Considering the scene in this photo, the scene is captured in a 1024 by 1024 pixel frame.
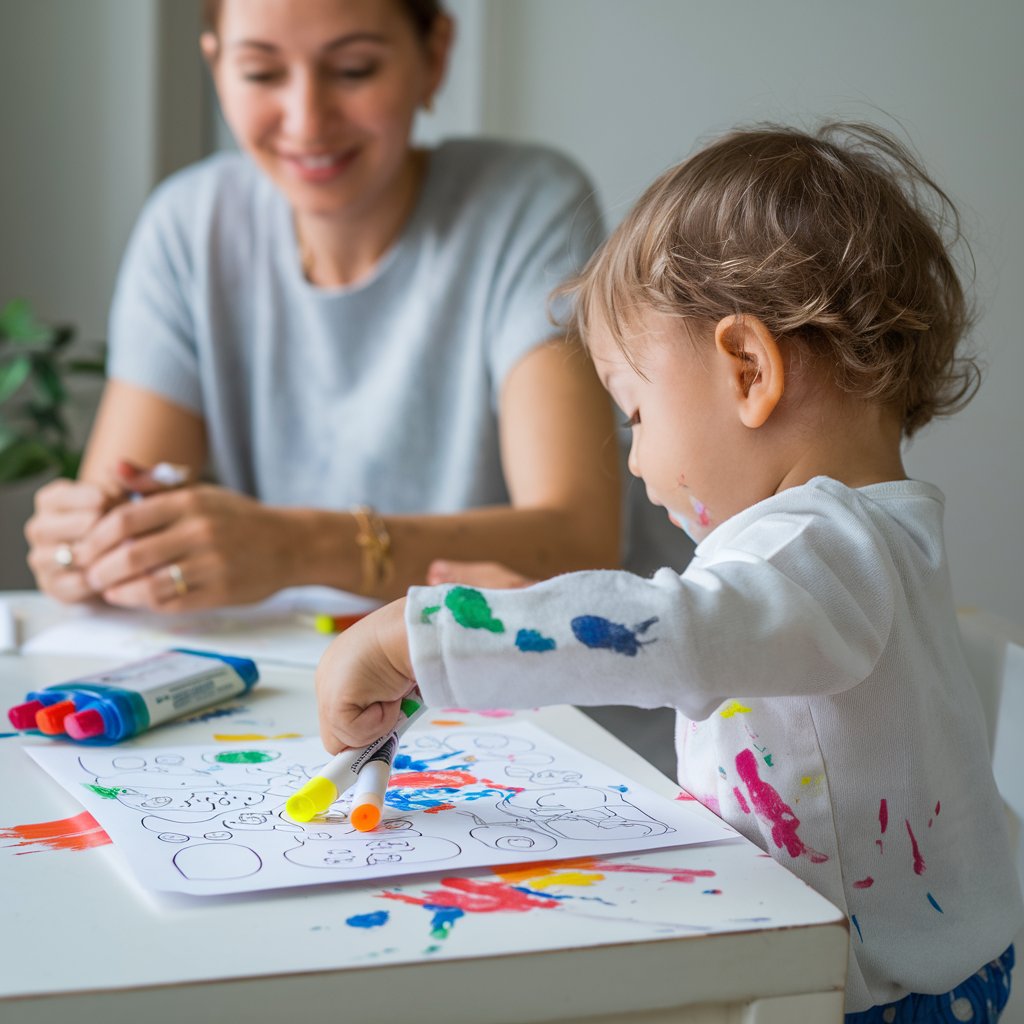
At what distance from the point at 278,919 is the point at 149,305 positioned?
1189 millimetres

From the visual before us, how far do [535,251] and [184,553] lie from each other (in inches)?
24.8

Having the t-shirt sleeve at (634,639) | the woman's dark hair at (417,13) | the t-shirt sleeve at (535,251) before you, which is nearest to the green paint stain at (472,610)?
the t-shirt sleeve at (634,639)

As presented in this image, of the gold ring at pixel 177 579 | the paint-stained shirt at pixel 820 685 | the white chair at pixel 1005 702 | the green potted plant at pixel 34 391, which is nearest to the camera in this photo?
the paint-stained shirt at pixel 820 685

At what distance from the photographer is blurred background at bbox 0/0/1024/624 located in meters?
2.23

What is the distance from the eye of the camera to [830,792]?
572 mm

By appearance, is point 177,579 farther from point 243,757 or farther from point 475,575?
point 243,757

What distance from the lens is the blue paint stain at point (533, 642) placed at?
0.49m

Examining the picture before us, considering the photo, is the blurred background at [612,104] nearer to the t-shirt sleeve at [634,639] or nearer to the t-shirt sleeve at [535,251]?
the t-shirt sleeve at [535,251]

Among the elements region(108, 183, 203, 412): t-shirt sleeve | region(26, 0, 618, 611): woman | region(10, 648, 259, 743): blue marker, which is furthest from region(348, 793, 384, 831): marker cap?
region(108, 183, 203, 412): t-shirt sleeve

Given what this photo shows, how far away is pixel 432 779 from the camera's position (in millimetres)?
612

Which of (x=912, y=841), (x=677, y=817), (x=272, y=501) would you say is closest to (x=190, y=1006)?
(x=677, y=817)

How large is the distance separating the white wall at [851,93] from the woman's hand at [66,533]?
1.34m

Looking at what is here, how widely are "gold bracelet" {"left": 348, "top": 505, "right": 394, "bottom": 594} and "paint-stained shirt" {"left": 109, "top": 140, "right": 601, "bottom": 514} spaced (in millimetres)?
383

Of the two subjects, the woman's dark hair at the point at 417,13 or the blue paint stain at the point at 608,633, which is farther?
the woman's dark hair at the point at 417,13
